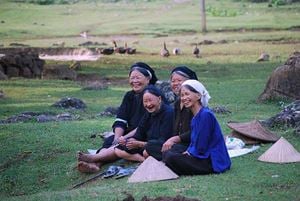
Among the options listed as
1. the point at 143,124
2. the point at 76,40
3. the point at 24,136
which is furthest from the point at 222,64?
the point at 143,124

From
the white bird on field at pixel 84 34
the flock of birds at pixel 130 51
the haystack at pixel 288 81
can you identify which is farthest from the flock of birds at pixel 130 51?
the haystack at pixel 288 81

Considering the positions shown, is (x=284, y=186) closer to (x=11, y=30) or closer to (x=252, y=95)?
(x=252, y=95)

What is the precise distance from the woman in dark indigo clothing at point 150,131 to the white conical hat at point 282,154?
54.6 inches

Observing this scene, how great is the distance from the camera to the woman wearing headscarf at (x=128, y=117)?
1097 centimetres

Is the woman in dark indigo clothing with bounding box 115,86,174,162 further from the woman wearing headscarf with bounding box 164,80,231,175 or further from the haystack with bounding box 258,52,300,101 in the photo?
the haystack with bounding box 258,52,300,101

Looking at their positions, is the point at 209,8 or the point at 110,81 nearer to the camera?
the point at 110,81

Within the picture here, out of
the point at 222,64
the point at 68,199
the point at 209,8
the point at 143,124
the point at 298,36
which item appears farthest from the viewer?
the point at 209,8

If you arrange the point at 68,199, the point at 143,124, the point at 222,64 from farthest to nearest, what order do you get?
the point at 222,64
the point at 143,124
the point at 68,199

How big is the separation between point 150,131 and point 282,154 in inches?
73.2

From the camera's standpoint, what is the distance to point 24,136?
13.8m

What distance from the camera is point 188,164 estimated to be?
9531 millimetres

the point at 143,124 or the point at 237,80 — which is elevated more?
the point at 143,124

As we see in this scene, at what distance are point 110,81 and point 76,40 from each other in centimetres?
1584

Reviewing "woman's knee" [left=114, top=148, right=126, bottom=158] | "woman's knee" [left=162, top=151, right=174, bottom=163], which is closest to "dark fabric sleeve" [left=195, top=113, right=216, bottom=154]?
"woman's knee" [left=162, top=151, right=174, bottom=163]
